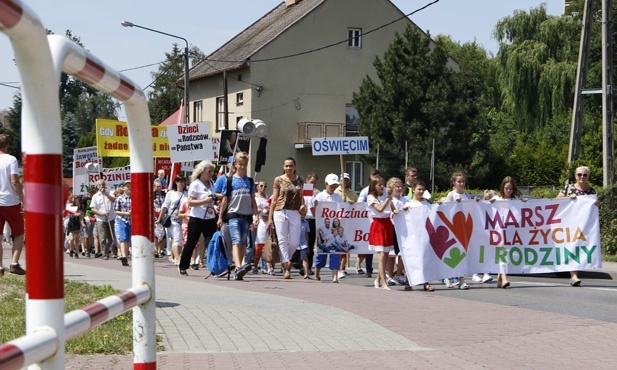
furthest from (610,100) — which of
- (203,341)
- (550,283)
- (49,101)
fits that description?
(49,101)

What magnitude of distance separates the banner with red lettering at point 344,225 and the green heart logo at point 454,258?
2510 millimetres

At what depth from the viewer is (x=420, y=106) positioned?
1817 inches

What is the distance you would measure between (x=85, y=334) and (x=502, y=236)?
8620mm

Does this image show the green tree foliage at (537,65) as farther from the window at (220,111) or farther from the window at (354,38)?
the window at (220,111)

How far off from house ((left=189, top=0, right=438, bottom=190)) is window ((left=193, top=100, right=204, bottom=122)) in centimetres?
615

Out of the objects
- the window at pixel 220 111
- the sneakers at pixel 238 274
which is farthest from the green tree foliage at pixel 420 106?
the sneakers at pixel 238 274

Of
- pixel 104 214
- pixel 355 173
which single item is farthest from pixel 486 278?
pixel 355 173

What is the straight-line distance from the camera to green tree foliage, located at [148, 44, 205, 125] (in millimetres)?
97850

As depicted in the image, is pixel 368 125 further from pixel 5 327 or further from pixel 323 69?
pixel 5 327

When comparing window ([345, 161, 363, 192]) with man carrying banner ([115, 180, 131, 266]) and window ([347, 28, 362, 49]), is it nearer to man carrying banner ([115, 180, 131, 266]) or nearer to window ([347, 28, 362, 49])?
window ([347, 28, 362, 49])

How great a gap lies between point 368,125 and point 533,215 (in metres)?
31.4

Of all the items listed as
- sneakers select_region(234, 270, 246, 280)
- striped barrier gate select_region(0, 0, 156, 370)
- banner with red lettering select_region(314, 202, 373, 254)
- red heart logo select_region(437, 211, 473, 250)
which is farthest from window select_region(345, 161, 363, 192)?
striped barrier gate select_region(0, 0, 156, 370)

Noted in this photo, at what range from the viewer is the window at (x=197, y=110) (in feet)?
200

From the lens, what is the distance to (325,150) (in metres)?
21.3
